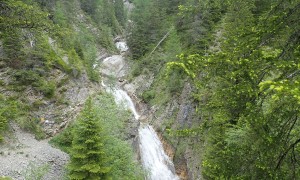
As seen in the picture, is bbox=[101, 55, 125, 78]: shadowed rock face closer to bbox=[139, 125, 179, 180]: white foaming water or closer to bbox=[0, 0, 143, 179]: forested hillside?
bbox=[0, 0, 143, 179]: forested hillside

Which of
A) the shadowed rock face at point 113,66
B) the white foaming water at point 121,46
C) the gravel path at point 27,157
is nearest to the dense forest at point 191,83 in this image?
the gravel path at point 27,157

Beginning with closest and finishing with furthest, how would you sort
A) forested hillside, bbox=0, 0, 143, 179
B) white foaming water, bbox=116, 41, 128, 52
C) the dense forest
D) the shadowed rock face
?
the dense forest < forested hillside, bbox=0, 0, 143, 179 < the shadowed rock face < white foaming water, bbox=116, 41, 128, 52

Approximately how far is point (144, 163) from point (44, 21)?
1492 cm

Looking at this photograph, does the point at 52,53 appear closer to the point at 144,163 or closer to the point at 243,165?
the point at 144,163

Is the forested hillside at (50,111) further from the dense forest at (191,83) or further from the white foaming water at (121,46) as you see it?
the white foaming water at (121,46)

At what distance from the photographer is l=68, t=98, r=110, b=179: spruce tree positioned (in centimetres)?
1225

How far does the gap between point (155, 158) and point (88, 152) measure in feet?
38.4

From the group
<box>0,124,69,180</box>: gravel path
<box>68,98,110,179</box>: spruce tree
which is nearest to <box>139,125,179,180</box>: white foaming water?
<box>0,124,69,180</box>: gravel path

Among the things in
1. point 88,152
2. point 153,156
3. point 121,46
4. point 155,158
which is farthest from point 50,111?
point 121,46

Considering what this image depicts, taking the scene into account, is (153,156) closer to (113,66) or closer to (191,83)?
(191,83)

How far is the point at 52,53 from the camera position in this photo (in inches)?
965

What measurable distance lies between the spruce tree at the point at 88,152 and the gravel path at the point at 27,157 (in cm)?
238

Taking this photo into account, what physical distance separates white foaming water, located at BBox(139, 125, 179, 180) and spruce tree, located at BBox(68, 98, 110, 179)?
854 cm

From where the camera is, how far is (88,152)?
1221cm
